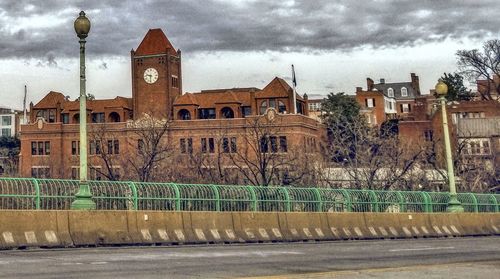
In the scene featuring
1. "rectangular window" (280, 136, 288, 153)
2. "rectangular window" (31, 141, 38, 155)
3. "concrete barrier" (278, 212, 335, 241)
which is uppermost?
"rectangular window" (31, 141, 38, 155)

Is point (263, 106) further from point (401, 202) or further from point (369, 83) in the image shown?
point (401, 202)

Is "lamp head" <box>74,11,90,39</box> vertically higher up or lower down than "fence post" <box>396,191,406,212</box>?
higher up

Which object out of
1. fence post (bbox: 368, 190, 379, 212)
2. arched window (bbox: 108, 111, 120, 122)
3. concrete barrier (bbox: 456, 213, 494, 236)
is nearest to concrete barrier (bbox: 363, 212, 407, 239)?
fence post (bbox: 368, 190, 379, 212)

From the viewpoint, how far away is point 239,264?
42.7ft

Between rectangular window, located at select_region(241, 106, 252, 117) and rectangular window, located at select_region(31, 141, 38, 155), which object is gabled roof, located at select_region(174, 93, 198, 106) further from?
rectangular window, located at select_region(31, 141, 38, 155)

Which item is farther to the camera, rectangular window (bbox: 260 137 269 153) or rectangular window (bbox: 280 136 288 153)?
rectangular window (bbox: 280 136 288 153)

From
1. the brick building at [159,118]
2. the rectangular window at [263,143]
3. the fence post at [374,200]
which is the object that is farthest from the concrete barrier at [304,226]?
the brick building at [159,118]

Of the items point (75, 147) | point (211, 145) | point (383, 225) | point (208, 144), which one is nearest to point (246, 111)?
point (211, 145)

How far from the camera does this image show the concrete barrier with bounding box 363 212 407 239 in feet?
87.9

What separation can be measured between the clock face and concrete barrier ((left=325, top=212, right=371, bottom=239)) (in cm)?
7169

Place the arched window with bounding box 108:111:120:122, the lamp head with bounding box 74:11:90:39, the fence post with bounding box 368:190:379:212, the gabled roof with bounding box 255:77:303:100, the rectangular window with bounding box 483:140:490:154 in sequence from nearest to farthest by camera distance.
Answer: the lamp head with bounding box 74:11:90:39 → the fence post with bounding box 368:190:379:212 → the rectangular window with bounding box 483:140:490:154 → the gabled roof with bounding box 255:77:303:100 → the arched window with bounding box 108:111:120:122

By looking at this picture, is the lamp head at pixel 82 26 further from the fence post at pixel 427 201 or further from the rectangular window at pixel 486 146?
the rectangular window at pixel 486 146

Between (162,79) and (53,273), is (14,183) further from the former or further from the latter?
(162,79)

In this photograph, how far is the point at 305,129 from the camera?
8800cm
